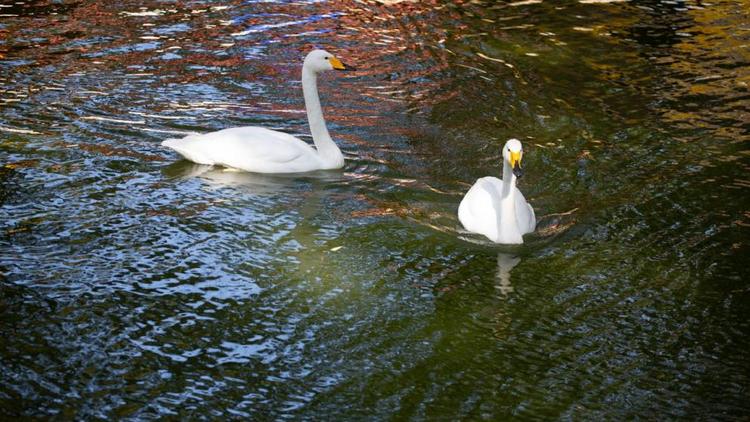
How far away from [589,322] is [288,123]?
5107 millimetres

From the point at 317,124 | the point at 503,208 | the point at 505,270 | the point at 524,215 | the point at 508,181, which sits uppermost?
the point at 317,124

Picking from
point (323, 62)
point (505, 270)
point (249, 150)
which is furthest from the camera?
point (323, 62)

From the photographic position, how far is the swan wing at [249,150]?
32.7 ft

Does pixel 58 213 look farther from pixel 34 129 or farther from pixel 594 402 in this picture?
pixel 594 402

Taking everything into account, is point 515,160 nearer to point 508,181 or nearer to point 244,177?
point 508,181

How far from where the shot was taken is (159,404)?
6.20 meters

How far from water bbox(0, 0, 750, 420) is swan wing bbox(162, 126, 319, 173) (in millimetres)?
146

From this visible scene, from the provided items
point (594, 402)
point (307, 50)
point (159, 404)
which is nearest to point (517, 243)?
point (594, 402)

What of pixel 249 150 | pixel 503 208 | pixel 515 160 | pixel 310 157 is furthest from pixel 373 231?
pixel 249 150

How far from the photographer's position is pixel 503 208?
8688 mm

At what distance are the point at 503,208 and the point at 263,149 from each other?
2535mm

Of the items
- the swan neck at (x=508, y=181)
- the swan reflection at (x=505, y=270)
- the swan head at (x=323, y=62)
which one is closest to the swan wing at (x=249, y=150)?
the swan head at (x=323, y=62)

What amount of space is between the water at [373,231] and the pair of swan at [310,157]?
14cm

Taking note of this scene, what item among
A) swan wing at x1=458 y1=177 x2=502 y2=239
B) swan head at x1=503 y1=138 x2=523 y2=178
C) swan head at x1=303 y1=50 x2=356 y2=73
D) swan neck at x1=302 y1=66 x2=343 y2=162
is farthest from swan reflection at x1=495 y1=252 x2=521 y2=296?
swan head at x1=303 y1=50 x2=356 y2=73
